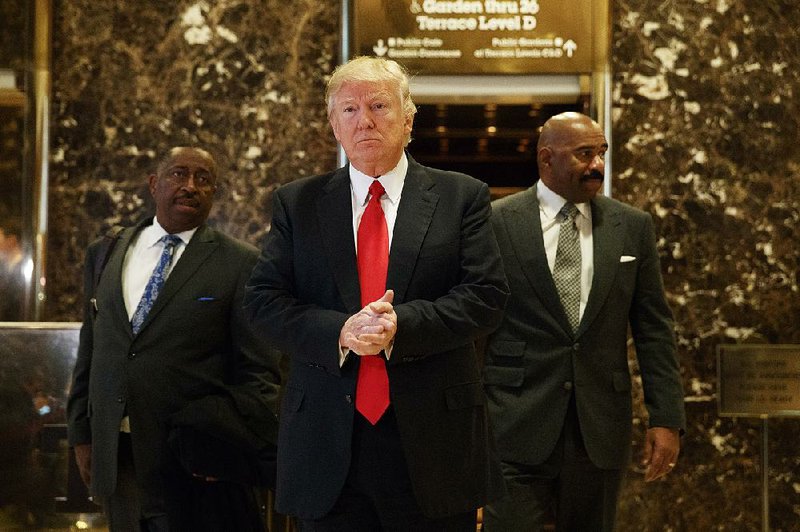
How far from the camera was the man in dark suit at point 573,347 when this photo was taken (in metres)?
3.54

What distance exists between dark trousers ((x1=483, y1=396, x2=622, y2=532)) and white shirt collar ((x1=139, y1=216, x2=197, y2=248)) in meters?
1.52

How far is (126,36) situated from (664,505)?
3.33 m

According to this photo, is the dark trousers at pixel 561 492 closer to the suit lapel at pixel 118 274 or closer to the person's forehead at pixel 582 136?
the person's forehead at pixel 582 136

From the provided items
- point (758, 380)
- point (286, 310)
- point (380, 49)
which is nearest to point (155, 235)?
point (380, 49)

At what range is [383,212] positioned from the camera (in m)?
2.71

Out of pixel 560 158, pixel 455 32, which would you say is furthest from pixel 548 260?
pixel 455 32

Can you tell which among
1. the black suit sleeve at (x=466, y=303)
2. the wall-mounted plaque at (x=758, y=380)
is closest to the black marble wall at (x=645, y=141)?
the wall-mounted plaque at (x=758, y=380)

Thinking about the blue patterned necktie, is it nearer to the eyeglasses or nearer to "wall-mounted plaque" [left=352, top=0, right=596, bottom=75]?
the eyeglasses

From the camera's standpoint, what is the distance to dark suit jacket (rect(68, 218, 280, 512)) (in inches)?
151

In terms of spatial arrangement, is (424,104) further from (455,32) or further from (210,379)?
(210,379)

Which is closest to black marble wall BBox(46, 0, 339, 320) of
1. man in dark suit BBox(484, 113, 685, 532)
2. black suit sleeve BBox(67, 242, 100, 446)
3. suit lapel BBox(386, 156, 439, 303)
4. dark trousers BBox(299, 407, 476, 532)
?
black suit sleeve BBox(67, 242, 100, 446)

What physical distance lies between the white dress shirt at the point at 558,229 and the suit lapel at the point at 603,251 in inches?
1.3

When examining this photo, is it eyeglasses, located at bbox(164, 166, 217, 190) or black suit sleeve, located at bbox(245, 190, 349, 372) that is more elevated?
eyeglasses, located at bbox(164, 166, 217, 190)

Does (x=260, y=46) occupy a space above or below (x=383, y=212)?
above
